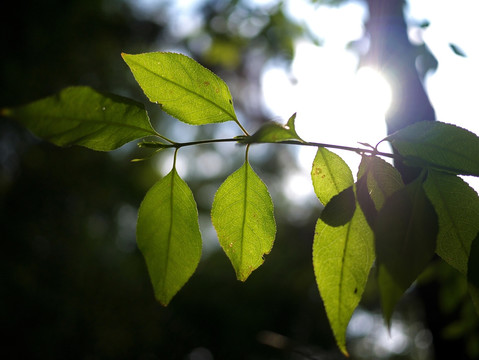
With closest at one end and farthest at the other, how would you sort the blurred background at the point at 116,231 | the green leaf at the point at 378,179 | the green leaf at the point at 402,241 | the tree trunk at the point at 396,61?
the green leaf at the point at 402,241 < the green leaf at the point at 378,179 < the tree trunk at the point at 396,61 < the blurred background at the point at 116,231

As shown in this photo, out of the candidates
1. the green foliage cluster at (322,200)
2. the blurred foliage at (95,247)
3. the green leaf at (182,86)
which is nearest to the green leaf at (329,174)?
the green foliage cluster at (322,200)

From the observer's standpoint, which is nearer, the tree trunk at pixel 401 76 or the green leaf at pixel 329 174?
the green leaf at pixel 329 174

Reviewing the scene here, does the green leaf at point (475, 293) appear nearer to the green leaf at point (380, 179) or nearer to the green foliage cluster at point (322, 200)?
the green foliage cluster at point (322, 200)

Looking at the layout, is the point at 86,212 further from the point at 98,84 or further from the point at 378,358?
the point at 378,358

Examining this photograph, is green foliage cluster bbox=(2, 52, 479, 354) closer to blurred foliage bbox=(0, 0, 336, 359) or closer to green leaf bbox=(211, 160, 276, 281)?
green leaf bbox=(211, 160, 276, 281)

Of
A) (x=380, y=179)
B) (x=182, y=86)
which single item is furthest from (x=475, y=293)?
(x=182, y=86)

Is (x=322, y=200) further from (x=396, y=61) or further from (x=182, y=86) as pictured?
(x=396, y=61)

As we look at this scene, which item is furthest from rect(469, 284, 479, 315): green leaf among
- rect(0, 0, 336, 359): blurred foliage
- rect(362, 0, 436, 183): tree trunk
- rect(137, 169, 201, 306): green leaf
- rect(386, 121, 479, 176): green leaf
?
rect(0, 0, 336, 359): blurred foliage
